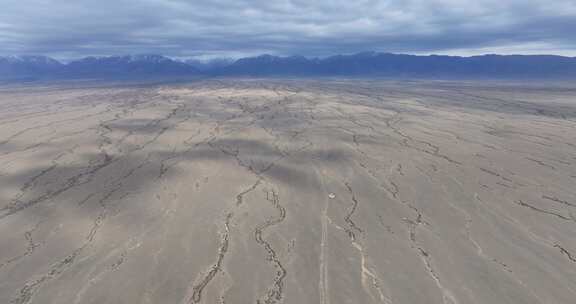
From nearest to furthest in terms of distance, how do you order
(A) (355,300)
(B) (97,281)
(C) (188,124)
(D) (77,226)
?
(A) (355,300)
(B) (97,281)
(D) (77,226)
(C) (188,124)

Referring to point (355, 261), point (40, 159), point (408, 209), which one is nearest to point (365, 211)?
point (408, 209)

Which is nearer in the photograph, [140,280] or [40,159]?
[140,280]

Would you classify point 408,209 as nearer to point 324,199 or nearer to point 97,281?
point 324,199

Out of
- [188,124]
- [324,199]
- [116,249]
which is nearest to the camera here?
[116,249]

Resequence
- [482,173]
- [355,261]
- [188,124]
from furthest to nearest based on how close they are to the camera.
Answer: [188,124] → [482,173] → [355,261]

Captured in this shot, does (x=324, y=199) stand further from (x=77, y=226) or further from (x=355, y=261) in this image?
(x=77, y=226)

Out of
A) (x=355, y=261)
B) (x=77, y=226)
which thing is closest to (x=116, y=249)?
(x=77, y=226)
